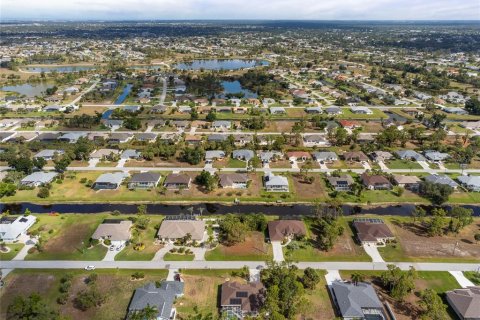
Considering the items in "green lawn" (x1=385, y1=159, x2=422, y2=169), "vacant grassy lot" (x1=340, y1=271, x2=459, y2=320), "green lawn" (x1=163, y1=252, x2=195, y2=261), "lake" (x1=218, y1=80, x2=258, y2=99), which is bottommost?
"vacant grassy lot" (x1=340, y1=271, x2=459, y2=320)

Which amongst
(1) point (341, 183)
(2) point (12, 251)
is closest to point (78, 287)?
(2) point (12, 251)

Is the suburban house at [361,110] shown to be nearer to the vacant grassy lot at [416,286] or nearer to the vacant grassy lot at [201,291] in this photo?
the vacant grassy lot at [416,286]

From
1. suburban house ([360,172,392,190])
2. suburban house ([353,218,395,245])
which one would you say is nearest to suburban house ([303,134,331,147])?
suburban house ([360,172,392,190])

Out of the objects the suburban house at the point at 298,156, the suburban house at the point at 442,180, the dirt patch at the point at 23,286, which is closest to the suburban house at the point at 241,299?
the dirt patch at the point at 23,286

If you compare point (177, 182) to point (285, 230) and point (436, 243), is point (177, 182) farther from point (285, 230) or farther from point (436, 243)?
point (436, 243)

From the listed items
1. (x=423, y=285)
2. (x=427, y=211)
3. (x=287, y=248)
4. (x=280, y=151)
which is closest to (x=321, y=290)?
(x=287, y=248)

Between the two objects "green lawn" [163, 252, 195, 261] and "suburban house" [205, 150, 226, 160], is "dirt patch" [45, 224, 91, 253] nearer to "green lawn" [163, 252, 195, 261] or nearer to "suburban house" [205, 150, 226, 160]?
"green lawn" [163, 252, 195, 261]
